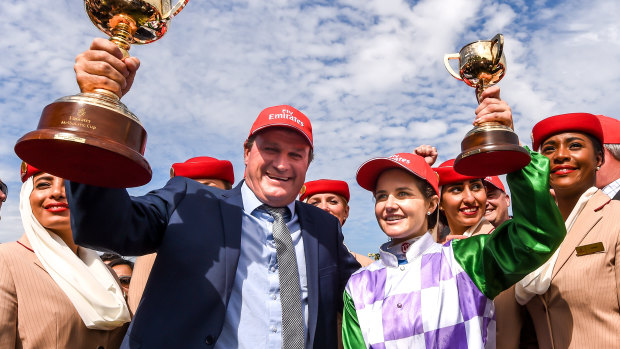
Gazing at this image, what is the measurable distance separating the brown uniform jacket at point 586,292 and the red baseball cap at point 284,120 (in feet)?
6.96

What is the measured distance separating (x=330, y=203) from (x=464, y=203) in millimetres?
2088

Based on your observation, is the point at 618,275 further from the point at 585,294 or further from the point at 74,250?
the point at 74,250

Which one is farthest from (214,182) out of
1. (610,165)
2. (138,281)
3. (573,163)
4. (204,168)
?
(610,165)

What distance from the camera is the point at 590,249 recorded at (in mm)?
3314

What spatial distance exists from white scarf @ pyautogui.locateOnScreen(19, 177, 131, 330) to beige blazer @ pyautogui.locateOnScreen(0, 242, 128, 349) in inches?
2.3

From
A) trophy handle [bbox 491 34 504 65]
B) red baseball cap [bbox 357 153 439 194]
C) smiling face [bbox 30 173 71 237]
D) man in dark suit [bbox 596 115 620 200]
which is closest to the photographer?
trophy handle [bbox 491 34 504 65]

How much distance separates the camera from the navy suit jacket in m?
2.37

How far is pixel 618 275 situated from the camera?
3150 mm

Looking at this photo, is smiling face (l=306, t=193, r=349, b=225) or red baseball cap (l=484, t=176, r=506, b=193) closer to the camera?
red baseball cap (l=484, t=176, r=506, b=193)

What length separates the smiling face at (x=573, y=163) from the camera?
3.75m

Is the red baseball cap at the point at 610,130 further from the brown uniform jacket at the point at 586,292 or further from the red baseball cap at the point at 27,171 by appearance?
the red baseball cap at the point at 27,171

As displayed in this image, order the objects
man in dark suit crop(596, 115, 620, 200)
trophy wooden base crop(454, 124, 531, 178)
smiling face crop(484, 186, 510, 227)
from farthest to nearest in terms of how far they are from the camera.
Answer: smiling face crop(484, 186, 510, 227) → man in dark suit crop(596, 115, 620, 200) → trophy wooden base crop(454, 124, 531, 178)


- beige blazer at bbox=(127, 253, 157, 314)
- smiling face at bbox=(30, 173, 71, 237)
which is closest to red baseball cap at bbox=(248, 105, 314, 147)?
smiling face at bbox=(30, 173, 71, 237)

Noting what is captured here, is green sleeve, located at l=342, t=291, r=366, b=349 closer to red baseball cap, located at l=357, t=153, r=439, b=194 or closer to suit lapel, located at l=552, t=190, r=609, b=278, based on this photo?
red baseball cap, located at l=357, t=153, r=439, b=194
